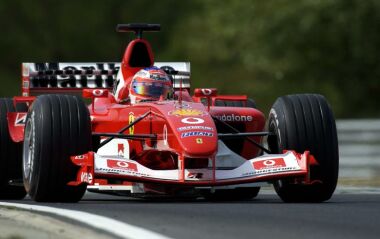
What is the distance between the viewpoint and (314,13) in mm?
30656

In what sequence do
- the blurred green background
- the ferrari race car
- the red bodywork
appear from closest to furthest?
the red bodywork < the ferrari race car < the blurred green background

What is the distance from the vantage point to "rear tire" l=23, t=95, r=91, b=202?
11305mm

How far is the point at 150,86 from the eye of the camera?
42.7ft

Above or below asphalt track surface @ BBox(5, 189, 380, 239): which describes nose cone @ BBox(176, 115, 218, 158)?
above

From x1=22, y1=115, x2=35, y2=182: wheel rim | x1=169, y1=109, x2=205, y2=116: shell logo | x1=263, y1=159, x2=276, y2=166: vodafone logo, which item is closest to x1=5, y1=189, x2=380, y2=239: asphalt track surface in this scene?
x1=263, y1=159, x2=276, y2=166: vodafone logo

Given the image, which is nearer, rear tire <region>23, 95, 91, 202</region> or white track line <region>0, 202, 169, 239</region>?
white track line <region>0, 202, 169, 239</region>

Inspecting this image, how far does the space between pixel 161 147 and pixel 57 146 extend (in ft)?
3.37

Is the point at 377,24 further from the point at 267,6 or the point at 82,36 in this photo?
the point at 82,36

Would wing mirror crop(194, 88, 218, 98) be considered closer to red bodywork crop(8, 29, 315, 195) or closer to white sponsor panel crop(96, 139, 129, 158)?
red bodywork crop(8, 29, 315, 195)

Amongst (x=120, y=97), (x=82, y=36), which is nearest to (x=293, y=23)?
(x=82, y=36)

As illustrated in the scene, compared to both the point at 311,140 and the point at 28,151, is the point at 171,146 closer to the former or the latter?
the point at 311,140

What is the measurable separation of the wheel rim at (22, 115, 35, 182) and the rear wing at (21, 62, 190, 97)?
253cm

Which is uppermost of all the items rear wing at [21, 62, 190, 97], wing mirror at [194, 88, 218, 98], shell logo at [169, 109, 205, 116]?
rear wing at [21, 62, 190, 97]

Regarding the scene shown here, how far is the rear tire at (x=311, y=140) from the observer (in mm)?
11781
